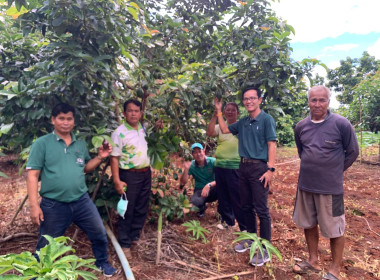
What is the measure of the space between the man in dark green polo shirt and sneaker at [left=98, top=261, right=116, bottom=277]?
1300mm

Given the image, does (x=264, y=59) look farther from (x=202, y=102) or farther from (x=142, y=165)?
(x=142, y=165)

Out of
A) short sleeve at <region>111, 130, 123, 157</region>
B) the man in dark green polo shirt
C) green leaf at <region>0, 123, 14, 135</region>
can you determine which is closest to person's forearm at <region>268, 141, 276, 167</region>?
the man in dark green polo shirt

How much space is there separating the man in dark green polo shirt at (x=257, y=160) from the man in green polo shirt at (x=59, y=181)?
146cm

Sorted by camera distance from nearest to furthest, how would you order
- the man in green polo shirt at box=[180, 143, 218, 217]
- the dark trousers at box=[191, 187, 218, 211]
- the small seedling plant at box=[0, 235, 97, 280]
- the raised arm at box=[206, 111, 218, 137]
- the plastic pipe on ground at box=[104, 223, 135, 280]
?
the small seedling plant at box=[0, 235, 97, 280], the plastic pipe on ground at box=[104, 223, 135, 280], the raised arm at box=[206, 111, 218, 137], the man in green polo shirt at box=[180, 143, 218, 217], the dark trousers at box=[191, 187, 218, 211]

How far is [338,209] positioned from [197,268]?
1355mm

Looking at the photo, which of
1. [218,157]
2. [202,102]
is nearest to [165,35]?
[202,102]

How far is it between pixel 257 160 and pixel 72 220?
5.71 feet

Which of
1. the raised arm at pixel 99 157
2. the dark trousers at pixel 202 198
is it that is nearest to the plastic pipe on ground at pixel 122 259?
the raised arm at pixel 99 157

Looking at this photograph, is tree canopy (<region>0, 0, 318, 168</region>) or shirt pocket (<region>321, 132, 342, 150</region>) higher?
tree canopy (<region>0, 0, 318, 168</region>)

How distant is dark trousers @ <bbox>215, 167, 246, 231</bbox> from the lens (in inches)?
123

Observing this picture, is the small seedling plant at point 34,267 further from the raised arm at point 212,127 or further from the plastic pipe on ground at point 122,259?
the raised arm at point 212,127

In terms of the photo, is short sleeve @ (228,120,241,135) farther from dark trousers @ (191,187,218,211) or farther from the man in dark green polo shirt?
dark trousers @ (191,187,218,211)

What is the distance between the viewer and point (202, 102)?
2951 millimetres

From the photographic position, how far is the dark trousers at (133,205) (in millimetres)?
2729
